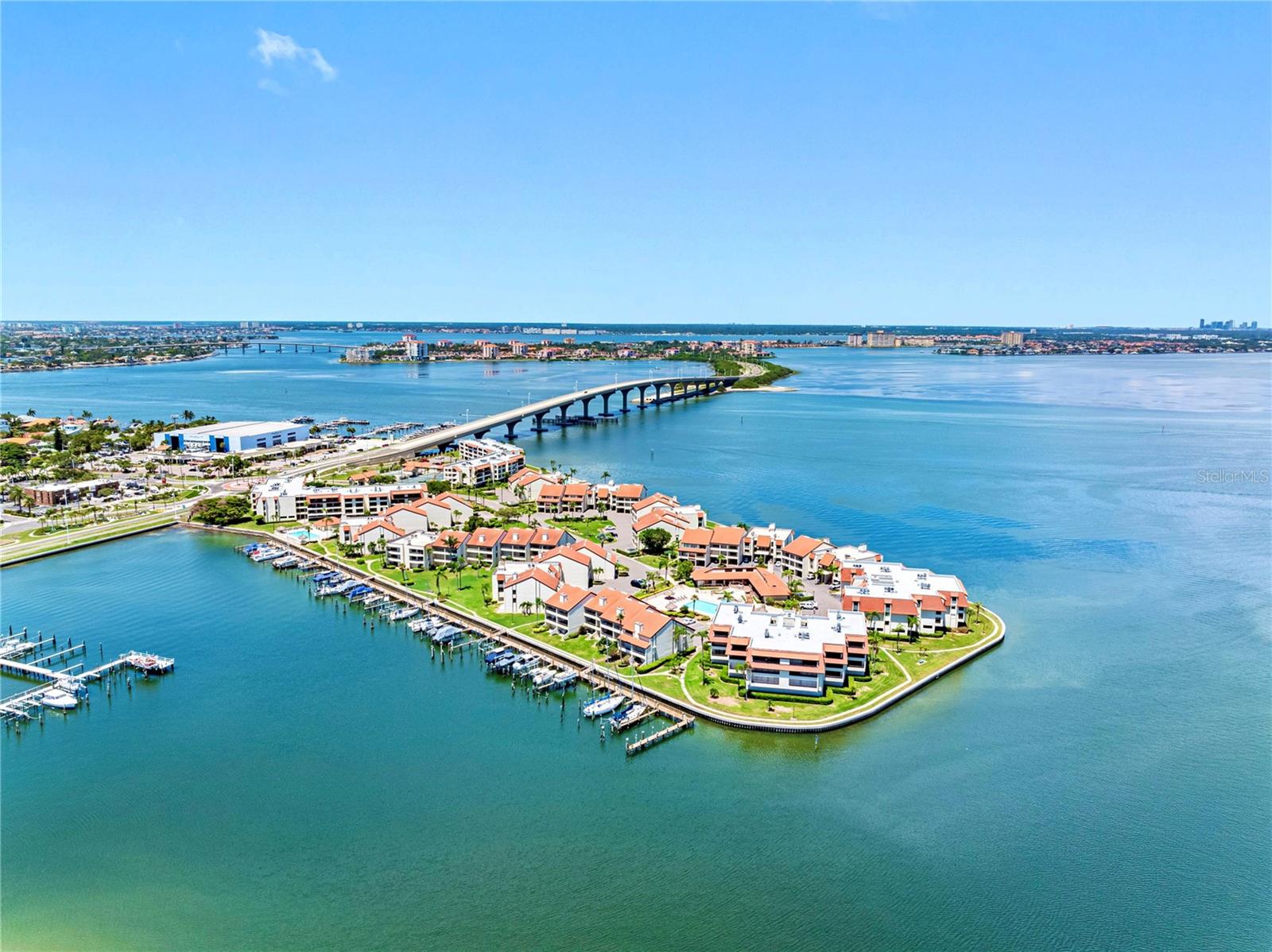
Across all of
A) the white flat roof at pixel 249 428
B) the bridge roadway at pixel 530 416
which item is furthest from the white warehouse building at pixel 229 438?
the bridge roadway at pixel 530 416

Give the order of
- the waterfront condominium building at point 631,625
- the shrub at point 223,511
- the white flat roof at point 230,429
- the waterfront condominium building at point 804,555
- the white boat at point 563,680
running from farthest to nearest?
1. the white flat roof at point 230,429
2. the shrub at point 223,511
3. the waterfront condominium building at point 804,555
4. the waterfront condominium building at point 631,625
5. the white boat at point 563,680

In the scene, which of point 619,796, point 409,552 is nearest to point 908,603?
point 619,796

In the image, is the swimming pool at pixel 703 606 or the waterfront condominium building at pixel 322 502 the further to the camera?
the waterfront condominium building at pixel 322 502

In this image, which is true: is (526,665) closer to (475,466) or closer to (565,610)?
(565,610)

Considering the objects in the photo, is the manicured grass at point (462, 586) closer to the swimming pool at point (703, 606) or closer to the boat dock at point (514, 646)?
the boat dock at point (514, 646)

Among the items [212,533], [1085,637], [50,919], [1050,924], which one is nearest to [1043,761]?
[1050,924]

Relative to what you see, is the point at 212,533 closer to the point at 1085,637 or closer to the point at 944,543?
the point at 944,543
